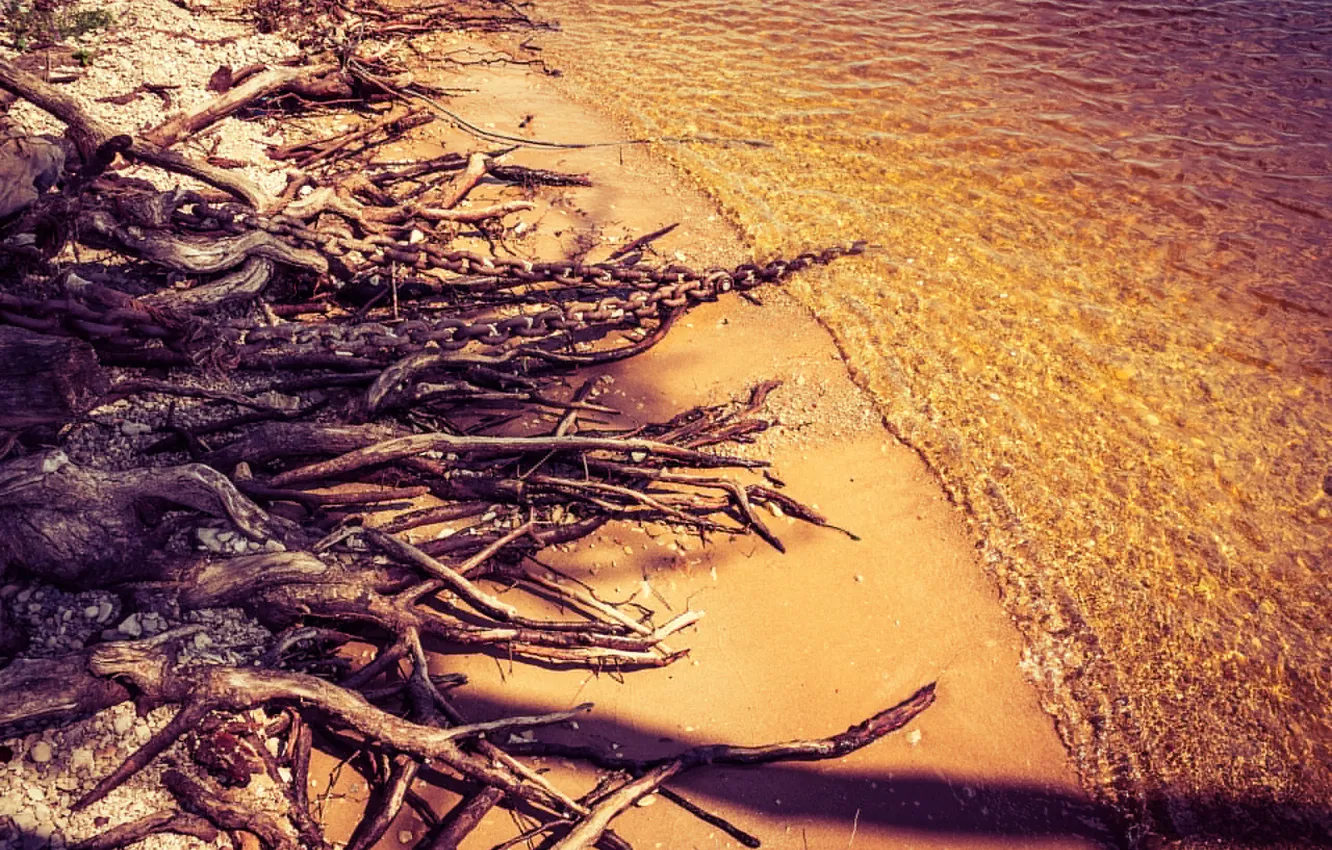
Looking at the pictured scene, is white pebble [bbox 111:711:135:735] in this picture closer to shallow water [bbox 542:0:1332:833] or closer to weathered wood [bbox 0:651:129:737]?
weathered wood [bbox 0:651:129:737]

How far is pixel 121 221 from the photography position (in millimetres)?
3609

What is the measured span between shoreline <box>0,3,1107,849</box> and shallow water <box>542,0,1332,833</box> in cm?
18

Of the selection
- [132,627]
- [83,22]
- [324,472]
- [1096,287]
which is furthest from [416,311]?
[83,22]

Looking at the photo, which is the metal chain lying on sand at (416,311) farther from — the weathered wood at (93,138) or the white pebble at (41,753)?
the white pebble at (41,753)

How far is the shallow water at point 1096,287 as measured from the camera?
2.92 meters

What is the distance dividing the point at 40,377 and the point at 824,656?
256 cm

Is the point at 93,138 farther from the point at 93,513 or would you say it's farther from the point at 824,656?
the point at 824,656

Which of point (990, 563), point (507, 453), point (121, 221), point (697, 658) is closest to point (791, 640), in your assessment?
point (697, 658)

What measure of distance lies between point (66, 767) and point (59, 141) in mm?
3176

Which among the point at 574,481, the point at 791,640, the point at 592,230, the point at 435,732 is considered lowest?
the point at 791,640

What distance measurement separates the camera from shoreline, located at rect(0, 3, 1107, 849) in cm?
239

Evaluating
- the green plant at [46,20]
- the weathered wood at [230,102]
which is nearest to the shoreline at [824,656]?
the weathered wood at [230,102]

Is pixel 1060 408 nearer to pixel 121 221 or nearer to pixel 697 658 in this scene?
pixel 697 658

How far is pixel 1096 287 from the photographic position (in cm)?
484
